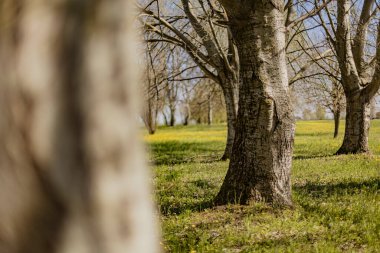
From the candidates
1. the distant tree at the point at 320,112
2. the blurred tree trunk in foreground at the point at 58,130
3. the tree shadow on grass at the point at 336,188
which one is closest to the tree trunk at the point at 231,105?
the tree shadow on grass at the point at 336,188

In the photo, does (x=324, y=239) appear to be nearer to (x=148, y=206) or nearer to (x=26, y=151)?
(x=148, y=206)

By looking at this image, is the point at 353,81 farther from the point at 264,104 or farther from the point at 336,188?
the point at 264,104

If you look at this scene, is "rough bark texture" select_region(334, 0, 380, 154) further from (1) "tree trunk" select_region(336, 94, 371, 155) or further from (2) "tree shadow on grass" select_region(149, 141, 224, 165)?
(2) "tree shadow on grass" select_region(149, 141, 224, 165)

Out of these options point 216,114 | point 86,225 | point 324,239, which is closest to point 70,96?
point 86,225

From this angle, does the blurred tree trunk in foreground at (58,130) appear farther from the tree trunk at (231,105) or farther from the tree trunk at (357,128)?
the tree trunk at (357,128)

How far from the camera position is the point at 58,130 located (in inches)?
45.1

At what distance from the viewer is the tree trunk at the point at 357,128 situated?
605 inches

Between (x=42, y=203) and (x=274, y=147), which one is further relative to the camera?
(x=274, y=147)

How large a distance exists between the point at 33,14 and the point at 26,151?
14.6 inches

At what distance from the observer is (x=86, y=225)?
1.19 meters

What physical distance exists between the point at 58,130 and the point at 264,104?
5.50 m

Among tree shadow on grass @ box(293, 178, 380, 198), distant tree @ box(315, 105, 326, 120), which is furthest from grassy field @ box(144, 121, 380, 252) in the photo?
distant tree @ box(315, 105, 326, 120)

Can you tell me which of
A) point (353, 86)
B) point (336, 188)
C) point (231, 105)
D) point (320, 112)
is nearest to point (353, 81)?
point (353, 86)

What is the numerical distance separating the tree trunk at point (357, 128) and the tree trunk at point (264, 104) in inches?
384
